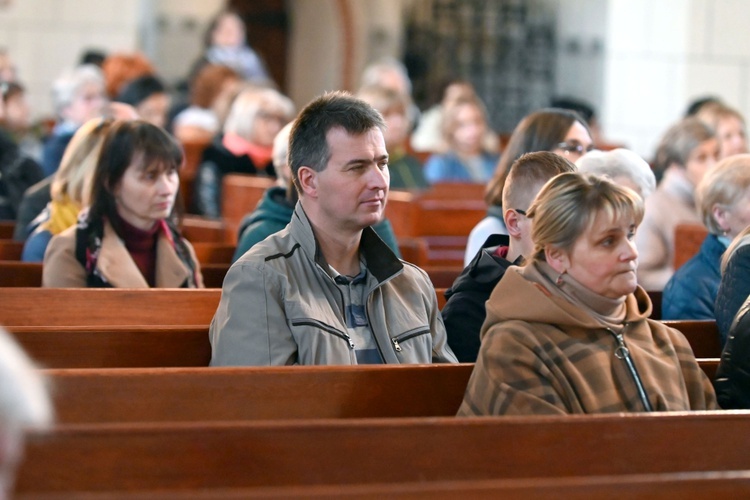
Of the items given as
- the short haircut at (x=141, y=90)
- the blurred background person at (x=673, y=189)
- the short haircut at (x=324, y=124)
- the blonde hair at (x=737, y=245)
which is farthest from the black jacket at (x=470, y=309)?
the short haircut at (x=141, y=90)

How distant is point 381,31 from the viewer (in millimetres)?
12430

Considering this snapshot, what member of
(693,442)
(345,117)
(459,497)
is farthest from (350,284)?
(459,497)

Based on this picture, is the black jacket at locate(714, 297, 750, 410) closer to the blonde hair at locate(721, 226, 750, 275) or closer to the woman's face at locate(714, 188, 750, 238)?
the blonde hair at locate(721, 226, 750, 275)

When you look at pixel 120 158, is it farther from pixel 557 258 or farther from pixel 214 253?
pixel 557 258

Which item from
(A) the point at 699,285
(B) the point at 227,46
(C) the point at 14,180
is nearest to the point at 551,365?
(A) the point at 699,285

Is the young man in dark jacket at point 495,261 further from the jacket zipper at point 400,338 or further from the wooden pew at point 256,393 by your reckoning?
the wooden pew at point 256,393

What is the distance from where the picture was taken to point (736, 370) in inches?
106

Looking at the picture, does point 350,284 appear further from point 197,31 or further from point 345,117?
point 197,31

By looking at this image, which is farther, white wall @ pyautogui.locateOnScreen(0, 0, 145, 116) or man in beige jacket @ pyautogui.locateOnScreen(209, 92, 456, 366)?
white wall @ pyautogui.locateOnScreen(0, 0, 145, 116)

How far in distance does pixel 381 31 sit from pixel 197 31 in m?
1.97

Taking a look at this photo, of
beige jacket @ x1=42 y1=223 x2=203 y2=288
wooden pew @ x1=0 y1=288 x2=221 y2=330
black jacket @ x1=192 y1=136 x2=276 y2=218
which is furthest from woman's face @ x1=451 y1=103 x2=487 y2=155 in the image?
wooden pew @ x1=0 y1=288 x2=221 y2=330

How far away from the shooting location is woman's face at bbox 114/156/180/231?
3.82m

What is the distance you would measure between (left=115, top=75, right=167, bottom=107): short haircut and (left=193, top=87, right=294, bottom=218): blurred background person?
0.55 meters

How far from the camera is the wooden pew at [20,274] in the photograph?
12.9 ft
